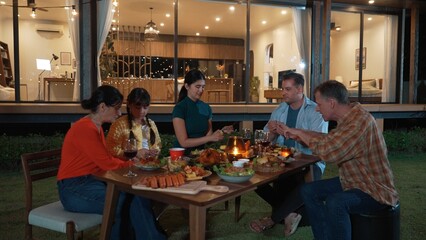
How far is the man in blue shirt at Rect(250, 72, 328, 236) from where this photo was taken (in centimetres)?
315

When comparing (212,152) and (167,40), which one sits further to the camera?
(167,40)

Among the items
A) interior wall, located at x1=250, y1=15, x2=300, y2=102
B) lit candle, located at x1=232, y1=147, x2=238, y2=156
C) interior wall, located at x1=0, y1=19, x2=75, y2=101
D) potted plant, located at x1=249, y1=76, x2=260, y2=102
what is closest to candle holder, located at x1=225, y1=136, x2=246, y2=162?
lit candle, located at x1=232, y1=147, x2=238, y2=156

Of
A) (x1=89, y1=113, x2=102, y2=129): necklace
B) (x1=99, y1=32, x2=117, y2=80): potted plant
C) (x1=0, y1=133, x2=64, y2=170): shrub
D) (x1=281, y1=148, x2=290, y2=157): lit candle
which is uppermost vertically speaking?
(x1=99, y1=32, x2=117, y2=80): potted plant

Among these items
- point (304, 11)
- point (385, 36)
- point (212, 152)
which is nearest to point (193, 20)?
point (304, 11)

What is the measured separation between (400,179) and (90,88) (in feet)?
18.2

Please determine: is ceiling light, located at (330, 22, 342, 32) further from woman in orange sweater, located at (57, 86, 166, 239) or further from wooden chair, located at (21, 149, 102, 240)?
wooden chair, located at (21, 149, 102, 240)

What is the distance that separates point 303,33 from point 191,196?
26.2 feet

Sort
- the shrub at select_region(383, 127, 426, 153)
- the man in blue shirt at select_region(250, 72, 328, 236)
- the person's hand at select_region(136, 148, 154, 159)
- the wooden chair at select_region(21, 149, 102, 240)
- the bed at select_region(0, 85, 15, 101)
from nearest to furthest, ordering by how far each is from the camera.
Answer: the wooden chair at select_region(21, 149, 102, 240) < the person's hand at select_region(136, 148, 154, 159) < the man in blue shirt at select_region(250, 72, 328, 236) < the bed at select_region(0, 85, 15, 101) < the shrub at select_region(383, 127, 426, 153)

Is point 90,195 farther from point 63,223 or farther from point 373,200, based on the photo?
point 373,200

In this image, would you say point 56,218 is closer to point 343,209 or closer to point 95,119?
point 95,119

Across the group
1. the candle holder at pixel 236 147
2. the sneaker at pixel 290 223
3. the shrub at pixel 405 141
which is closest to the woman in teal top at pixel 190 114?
the candle holder at pixel 236 147

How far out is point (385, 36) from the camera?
413 inches

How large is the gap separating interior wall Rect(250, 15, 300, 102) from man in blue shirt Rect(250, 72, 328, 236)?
652cm

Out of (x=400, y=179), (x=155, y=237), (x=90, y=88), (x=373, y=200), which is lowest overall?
(x=400, y=179)
